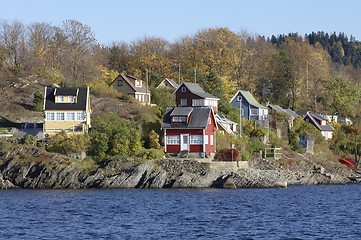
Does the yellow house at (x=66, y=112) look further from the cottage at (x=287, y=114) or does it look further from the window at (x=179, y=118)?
the cottage at (x=287, y=114)

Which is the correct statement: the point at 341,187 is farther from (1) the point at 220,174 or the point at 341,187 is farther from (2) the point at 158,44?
(2) the point at 158,44

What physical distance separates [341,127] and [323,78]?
14058 mm

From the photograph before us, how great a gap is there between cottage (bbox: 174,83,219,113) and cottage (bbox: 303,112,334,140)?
1710 cm

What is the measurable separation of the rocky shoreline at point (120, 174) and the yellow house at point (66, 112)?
7.65 meters

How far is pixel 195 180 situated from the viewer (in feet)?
222

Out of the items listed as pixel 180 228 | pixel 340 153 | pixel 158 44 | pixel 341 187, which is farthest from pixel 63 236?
pixel 158 44

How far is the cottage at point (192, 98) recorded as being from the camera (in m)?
Answer: 88.3

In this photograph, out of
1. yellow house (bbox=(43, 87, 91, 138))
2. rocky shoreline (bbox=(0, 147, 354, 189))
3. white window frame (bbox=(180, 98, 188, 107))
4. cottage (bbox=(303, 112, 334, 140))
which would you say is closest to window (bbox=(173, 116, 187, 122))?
rocky shoreline (bbox=(0, 147, 354, 189))

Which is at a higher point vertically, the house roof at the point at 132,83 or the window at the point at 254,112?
the house roof at the point at 132,83

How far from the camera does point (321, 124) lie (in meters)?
102

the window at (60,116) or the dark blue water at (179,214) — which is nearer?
the dark blue water at (179,214)

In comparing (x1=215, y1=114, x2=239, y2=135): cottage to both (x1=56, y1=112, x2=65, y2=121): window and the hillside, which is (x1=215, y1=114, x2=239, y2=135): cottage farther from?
(x1=56, y1=112, x2=65, y2=121): window

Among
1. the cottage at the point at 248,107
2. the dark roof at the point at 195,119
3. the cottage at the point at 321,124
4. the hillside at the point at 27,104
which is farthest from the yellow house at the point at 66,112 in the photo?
the cottage at the point at 321,124

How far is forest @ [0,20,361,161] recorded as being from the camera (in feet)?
328
